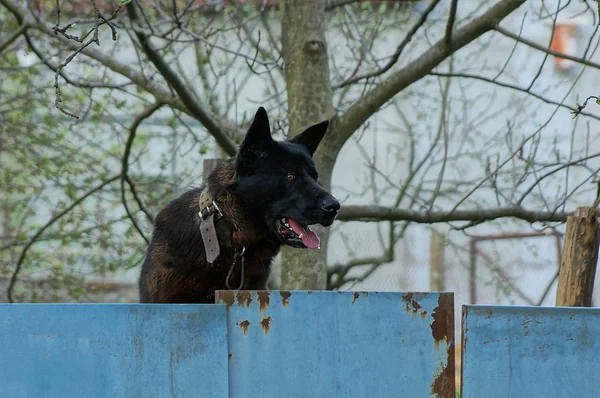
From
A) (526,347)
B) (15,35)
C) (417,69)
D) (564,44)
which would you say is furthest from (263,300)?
(564,44)

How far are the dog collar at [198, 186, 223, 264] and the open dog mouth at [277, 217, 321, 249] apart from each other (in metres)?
0.35

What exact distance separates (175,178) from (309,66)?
3.49 m

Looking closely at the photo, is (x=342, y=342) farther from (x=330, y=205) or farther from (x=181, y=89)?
(x=181, y=89)

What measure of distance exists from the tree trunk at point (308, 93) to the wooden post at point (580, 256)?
2394mm

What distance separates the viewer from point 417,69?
6770 mm

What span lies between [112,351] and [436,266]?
11.7m

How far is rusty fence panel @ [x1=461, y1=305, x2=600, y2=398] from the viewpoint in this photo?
3652mm

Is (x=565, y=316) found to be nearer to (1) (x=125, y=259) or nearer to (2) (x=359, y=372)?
(2) (x=359, y=372)

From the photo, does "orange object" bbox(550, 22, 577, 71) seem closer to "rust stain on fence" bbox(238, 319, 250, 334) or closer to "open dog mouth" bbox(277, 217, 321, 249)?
"open dog mouth" bbox(277, 217, 321, 249)

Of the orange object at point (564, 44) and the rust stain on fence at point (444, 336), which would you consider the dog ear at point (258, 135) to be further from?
the orange object at point (564, 44)

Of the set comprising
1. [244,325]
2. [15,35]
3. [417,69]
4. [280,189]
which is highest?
[15,35]

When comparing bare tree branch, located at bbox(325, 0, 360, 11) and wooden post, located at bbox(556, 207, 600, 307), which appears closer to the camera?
wooden post, located at bbox(556, 207, 600, 307)

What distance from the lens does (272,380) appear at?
12.1ft

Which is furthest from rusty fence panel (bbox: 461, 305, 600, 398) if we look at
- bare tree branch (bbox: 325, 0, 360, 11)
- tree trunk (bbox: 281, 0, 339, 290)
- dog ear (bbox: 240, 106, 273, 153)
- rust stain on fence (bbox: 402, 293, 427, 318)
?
bare tree branch (bbox: 325, 0, 360, 11)
